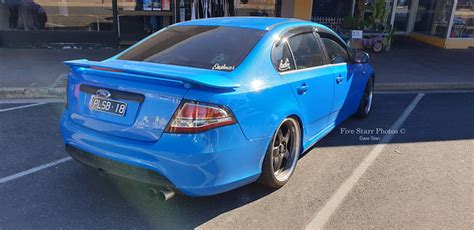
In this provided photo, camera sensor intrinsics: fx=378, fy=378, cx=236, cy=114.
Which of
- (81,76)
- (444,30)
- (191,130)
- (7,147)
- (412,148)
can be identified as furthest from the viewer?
(444,30)

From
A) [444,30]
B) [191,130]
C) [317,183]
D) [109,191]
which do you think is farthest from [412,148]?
[444,30]

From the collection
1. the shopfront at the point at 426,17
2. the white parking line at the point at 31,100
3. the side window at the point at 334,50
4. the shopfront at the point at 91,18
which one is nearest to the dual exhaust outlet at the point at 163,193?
the side window at the point at 334,50

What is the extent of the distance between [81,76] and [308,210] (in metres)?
2.19

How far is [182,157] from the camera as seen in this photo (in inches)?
104

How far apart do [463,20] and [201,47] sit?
12993 mm

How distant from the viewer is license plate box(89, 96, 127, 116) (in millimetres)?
2816

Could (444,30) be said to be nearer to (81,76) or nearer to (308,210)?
(308,210)

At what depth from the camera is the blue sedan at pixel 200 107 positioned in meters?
2.67

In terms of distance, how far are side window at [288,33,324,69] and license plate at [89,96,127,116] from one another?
1.75 m

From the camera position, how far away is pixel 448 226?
122 inches

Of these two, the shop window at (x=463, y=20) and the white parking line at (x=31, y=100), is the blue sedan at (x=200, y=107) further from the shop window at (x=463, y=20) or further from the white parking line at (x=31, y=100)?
the shop window at (x=463, y=20)

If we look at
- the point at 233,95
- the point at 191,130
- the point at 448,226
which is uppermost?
the point at 233,95

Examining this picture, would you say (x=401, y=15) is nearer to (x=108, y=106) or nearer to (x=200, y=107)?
(x=200, y=107)

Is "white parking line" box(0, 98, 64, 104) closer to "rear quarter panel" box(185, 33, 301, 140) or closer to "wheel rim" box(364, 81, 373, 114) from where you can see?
"rear quarter panel" box(185, 33, 301, 140)
